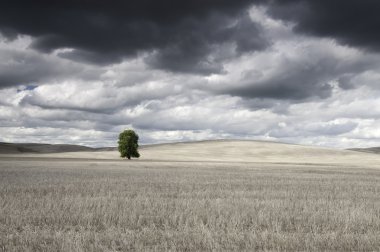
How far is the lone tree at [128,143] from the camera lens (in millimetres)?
97188

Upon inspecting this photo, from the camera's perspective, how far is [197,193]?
22562mm

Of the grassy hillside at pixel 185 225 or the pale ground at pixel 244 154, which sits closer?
the grassy hillside at pixel 185 225

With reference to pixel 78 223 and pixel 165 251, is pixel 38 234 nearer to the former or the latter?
pixel 78 223

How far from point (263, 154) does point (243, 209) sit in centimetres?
10827

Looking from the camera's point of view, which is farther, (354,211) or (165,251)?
(354,211)

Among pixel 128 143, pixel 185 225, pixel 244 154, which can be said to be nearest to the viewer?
pixel 185 225

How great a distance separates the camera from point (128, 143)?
97.2m

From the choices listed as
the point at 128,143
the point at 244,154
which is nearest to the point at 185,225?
the point at 128,143

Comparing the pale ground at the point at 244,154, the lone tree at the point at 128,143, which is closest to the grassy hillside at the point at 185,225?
the lone tree at the point at 128,143

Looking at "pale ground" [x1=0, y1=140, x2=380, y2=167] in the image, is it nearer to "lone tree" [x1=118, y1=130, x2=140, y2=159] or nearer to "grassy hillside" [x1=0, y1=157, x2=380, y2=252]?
"lone tree" [x1=118, y1=130, x2=140, y2=159]

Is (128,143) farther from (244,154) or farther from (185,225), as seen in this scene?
(185,225)

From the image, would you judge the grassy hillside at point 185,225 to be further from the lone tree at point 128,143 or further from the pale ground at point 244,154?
the pale ground at point 244,154

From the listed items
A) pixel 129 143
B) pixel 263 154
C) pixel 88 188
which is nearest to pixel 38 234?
pixel 88 188

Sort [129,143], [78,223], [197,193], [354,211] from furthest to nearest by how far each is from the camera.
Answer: [129,143] → [197,193] → [354,211] → [78,223]
